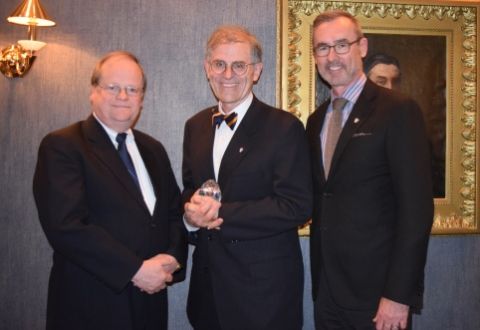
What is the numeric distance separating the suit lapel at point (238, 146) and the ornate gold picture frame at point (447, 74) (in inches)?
35.9

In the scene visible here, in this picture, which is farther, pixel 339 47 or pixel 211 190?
pixel 339 47

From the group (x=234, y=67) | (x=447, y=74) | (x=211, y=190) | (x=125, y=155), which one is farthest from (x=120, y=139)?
(x=447, y=74)

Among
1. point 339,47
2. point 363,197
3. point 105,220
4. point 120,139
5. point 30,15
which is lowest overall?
point 105,220

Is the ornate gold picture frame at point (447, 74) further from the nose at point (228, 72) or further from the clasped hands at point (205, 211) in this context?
the clasped hands at point (205, 211)

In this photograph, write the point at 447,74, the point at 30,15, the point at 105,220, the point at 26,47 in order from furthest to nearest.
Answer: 1. the point at 447,74
2. the point at 26,47
3. the point at 30,15
4. the point at 105,220

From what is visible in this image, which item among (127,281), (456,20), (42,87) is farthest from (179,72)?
(456,20)

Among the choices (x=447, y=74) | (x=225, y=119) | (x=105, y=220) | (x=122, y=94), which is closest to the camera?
(x=105, y=220)

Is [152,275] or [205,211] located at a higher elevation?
[205,211]

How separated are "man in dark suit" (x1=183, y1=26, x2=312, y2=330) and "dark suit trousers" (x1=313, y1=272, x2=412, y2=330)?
0.13 m

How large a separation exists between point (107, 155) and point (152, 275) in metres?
0.58

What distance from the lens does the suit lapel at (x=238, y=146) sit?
2369 millimetres

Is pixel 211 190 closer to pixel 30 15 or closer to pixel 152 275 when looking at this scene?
pixel 152 275

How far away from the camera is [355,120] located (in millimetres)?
2338

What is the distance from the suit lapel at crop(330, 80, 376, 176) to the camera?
2320 millimetres
